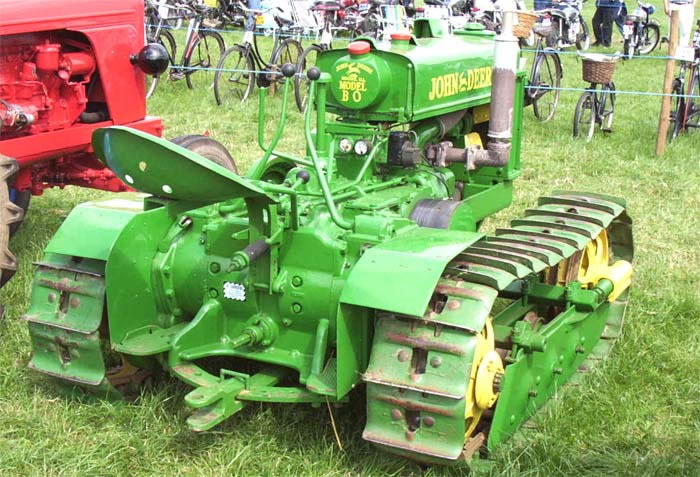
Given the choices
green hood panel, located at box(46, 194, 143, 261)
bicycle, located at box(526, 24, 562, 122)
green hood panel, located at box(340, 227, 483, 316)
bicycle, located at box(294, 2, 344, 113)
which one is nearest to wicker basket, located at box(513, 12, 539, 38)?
bicycle, located at box(526, 24, 562, 122)

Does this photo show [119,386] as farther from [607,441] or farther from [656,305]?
[656,305]

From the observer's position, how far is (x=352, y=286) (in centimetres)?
358

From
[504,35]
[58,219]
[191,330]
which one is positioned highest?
[504,35]

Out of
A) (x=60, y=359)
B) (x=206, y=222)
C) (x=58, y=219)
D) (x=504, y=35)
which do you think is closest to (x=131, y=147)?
(x=206, y=222)

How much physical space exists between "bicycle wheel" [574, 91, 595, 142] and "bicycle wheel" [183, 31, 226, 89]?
4.92 metres

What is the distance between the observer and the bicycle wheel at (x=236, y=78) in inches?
481

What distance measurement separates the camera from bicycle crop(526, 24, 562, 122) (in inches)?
445

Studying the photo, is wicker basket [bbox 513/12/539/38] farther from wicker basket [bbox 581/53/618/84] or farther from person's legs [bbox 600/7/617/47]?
person's legs [bbox 600/7/617/47]

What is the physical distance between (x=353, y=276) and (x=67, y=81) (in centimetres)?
301

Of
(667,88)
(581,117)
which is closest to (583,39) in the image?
(581,117)

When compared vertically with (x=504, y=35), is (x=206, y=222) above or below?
below

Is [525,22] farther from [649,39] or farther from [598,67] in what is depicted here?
[649,39]

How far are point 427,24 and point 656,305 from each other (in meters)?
2.13

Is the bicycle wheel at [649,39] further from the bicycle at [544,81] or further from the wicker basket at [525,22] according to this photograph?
the wicker basket at [525,22]
